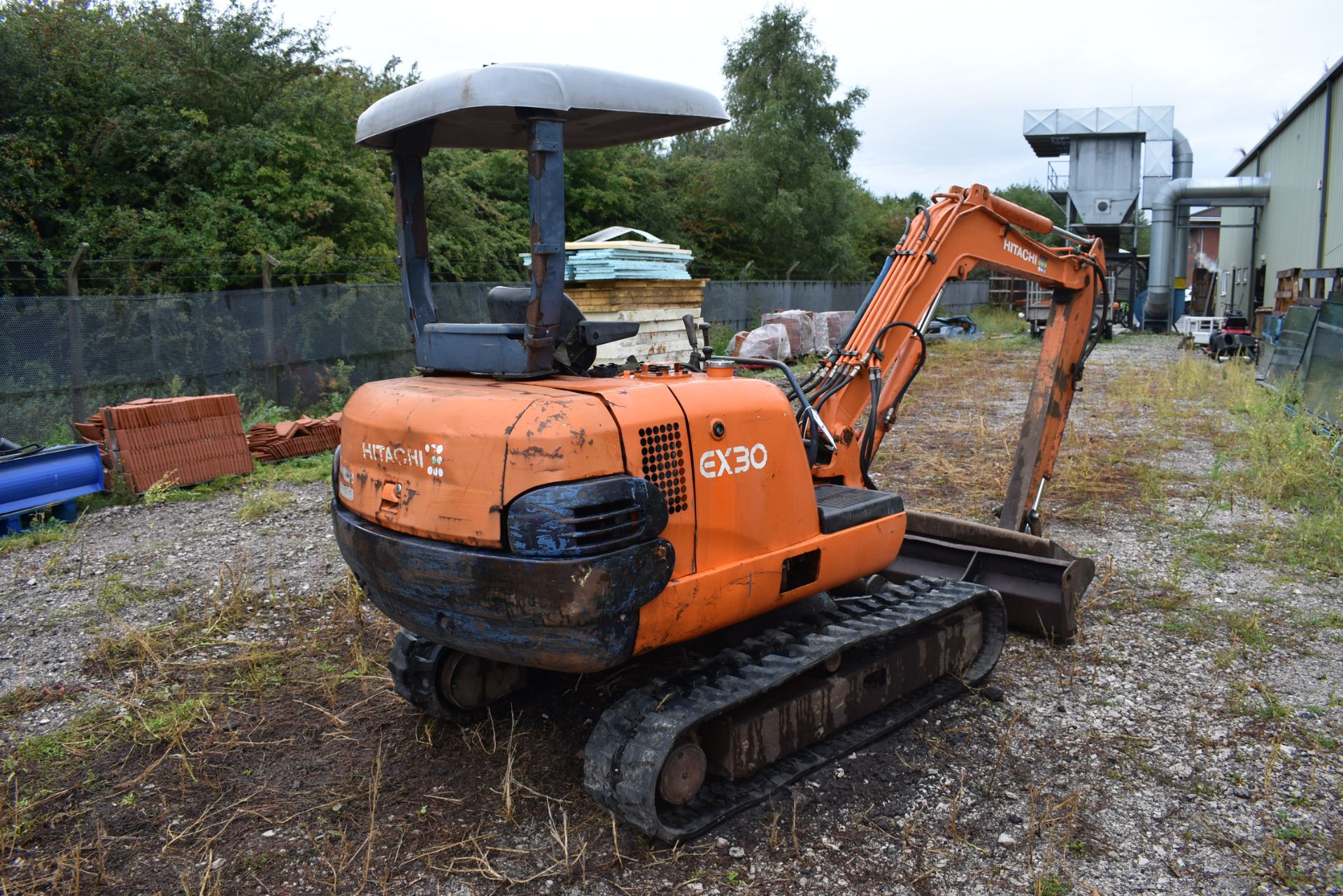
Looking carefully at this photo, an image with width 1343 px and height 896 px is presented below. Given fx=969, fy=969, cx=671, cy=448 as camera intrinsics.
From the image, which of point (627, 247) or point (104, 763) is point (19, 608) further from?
point (627, 247)

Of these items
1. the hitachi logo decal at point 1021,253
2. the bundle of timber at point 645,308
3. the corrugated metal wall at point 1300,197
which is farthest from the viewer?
the corrugated metal wall at point 1300,197

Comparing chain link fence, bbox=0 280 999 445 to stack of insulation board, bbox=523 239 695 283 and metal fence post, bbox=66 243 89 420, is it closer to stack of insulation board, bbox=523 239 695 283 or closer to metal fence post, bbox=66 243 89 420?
metal fence post, bbox=66 243 89 420

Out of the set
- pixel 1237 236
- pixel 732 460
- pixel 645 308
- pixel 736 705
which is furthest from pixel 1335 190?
pixel 736 705

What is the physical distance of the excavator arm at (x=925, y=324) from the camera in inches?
190

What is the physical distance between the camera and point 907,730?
4320 mm

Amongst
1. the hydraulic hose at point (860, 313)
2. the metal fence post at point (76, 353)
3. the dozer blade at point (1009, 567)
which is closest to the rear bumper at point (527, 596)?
the hydraulic hose at point (860, 313)

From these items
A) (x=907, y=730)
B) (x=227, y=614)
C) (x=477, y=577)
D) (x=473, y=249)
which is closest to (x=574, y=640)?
(x=477, y=577)

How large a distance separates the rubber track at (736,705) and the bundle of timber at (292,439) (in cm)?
752

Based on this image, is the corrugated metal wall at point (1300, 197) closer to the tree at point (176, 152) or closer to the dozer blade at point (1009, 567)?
the dozer blade at point (1009, 567)

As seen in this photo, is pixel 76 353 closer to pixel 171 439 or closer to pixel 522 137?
pixel 171 439

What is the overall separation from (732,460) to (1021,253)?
3.05 m

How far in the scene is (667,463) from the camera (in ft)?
11.3

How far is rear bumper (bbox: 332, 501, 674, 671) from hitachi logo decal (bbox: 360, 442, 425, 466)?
0.27 meters

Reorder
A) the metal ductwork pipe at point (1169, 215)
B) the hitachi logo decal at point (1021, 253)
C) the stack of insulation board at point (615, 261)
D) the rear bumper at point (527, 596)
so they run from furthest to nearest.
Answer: the metal ductwork pipe at point (1169, 215), the stack of insulation board at point (615, 261), the hitachi logo decal at point (1021, 253), the rear bumper at point (527, 596)
